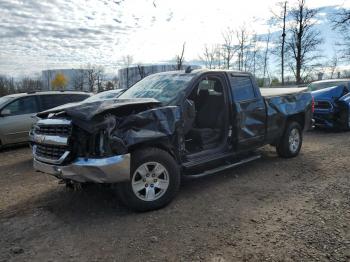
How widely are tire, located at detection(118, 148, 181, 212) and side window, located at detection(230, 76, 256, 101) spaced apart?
2.01 m

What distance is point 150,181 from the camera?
4777 mm

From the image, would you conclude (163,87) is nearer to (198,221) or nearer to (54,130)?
(54,130)

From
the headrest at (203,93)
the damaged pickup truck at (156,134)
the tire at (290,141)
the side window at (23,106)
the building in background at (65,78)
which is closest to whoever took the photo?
the damaged pickup truck at (156,134)

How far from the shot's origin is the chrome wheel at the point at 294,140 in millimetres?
7703

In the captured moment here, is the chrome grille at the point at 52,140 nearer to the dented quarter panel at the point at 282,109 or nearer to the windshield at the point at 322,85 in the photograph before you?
the dented quarter panel at the point at 282,109

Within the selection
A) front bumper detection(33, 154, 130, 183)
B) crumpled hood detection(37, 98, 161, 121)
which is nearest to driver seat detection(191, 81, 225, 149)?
crumpled hood detection(37, 98, 161, 121)

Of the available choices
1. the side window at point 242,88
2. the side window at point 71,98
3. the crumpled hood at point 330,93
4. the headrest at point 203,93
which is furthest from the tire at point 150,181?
the crumpled hood at point 330,93

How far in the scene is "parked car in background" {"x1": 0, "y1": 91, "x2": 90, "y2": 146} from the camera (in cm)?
1017

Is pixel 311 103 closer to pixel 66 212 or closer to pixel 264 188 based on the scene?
pixel 264 188

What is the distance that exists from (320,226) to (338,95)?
8.27 metres

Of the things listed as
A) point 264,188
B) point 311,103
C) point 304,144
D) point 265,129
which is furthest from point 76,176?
point 304,144

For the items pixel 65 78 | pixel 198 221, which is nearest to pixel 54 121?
pixel 198 221

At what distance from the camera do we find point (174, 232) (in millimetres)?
4199

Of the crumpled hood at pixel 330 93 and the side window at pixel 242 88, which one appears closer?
the side window at pixel 242 88
